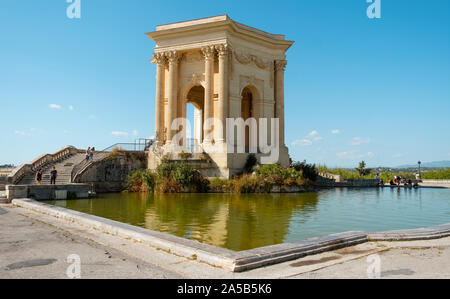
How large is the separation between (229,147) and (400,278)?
79.3ft

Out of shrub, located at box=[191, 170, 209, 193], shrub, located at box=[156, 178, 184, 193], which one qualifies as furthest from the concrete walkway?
shrub, located at box=[191, 170, 209, 193]

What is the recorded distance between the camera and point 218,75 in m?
30.0

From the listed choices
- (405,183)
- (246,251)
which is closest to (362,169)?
(405,183)

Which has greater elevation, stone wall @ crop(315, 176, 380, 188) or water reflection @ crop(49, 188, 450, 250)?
stone wall @ crop(315, 176, 380, 188)

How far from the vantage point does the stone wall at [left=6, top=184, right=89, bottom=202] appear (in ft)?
56.2

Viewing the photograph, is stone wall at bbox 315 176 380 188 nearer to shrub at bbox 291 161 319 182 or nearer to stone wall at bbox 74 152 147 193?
shrub at bbox 291 161 319 182

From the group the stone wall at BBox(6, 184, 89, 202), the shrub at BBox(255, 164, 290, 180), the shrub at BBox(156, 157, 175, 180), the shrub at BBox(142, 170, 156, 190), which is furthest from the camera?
the shrub at BBox(142, 170, 156, 190)

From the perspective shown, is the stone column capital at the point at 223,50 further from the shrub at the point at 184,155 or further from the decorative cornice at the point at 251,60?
the shrub at the point at 184,155

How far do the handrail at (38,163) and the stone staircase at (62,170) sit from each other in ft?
0.89

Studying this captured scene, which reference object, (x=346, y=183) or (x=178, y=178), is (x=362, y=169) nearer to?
(x=346, y=183)

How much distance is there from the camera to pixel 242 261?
5559mm

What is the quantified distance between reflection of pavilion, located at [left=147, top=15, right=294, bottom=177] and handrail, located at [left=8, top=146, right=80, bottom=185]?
702cm

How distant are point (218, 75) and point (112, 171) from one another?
11.2 metres
